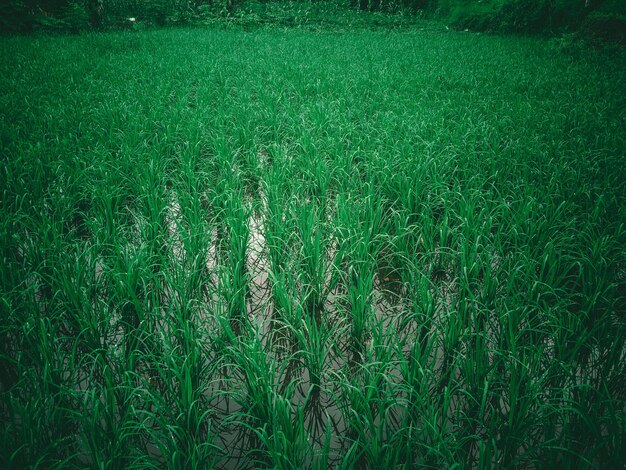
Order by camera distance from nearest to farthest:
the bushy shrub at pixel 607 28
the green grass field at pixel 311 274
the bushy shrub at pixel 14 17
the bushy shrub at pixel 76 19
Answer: the green grass field at pixel 311 274, the bushy shrub at pixel 607 28, the bushy shrub at pixel 14 17, the bushy shrub at pixel 76 19

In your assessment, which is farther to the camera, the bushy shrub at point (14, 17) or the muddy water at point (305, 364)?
the bushy shrub at point (14, 17)

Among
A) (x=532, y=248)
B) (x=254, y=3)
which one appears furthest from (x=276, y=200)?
(x=254, y=3)

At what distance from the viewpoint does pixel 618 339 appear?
1490 millimetres

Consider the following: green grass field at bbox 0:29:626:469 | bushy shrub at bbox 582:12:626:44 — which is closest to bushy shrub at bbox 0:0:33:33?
green grass field at bbox 0:29:626:469

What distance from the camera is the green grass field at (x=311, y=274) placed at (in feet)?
4.26

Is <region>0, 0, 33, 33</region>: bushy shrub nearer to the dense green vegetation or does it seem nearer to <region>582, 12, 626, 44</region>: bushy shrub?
the dense green vegetation

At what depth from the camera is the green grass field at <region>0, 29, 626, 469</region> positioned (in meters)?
1.30

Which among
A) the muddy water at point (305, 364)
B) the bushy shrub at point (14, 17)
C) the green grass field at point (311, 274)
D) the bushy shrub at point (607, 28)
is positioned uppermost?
the bushy shrub at point (14, 17)

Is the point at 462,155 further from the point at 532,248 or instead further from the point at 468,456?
the point at 468,456

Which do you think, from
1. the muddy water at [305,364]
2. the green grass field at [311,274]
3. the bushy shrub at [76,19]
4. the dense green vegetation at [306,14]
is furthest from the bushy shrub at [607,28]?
the bushy shrub at [76,19]

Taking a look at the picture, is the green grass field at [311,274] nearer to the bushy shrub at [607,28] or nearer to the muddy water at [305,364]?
the muddy water at [305,364]

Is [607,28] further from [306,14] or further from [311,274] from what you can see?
[306,14]

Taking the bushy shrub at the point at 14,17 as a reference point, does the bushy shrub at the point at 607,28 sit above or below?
below

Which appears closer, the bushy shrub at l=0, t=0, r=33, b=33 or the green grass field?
the green grass field
